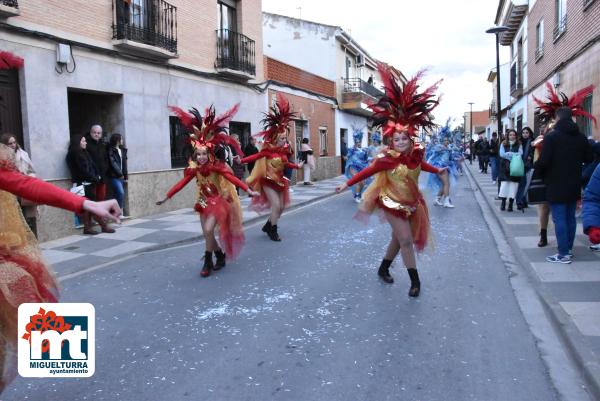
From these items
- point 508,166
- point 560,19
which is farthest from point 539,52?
point 508,166

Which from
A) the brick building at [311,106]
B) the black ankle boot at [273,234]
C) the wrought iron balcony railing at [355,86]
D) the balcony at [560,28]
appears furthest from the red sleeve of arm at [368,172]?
the wrought iron balcony railing at [355,86]

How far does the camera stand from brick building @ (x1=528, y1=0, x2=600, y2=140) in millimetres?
11172

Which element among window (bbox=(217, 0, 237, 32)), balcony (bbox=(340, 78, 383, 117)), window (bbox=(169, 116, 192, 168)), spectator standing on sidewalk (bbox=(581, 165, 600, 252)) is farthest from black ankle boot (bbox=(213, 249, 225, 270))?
balcony (bbox=(340, 78, 383, 117))

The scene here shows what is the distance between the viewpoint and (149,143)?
39.8ft

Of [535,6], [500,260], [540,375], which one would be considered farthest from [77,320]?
[535,6]

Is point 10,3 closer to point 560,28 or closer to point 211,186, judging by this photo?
point 211,186

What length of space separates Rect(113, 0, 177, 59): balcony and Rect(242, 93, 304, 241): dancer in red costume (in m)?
4.37

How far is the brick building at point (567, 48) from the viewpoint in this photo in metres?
11.2

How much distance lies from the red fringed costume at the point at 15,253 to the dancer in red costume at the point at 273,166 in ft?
18.9

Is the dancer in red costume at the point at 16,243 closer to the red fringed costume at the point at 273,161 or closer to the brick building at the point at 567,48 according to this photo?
the red fringed costume at the point at 273,161

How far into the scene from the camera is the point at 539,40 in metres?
18.8

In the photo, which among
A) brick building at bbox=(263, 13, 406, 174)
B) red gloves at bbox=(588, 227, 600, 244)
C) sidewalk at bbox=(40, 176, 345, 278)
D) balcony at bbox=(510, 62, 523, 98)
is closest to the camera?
red gloves at bbox=(588, 227, 600, 244)

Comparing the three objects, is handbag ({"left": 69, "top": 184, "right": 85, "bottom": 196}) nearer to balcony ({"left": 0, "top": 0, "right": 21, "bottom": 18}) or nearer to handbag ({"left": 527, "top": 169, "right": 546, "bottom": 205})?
balcony ({"left": 0, "top": 0, "right": 21, "bottom": 18})

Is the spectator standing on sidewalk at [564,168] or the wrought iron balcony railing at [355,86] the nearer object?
the spectator standing on sidewalk at [564,168]
